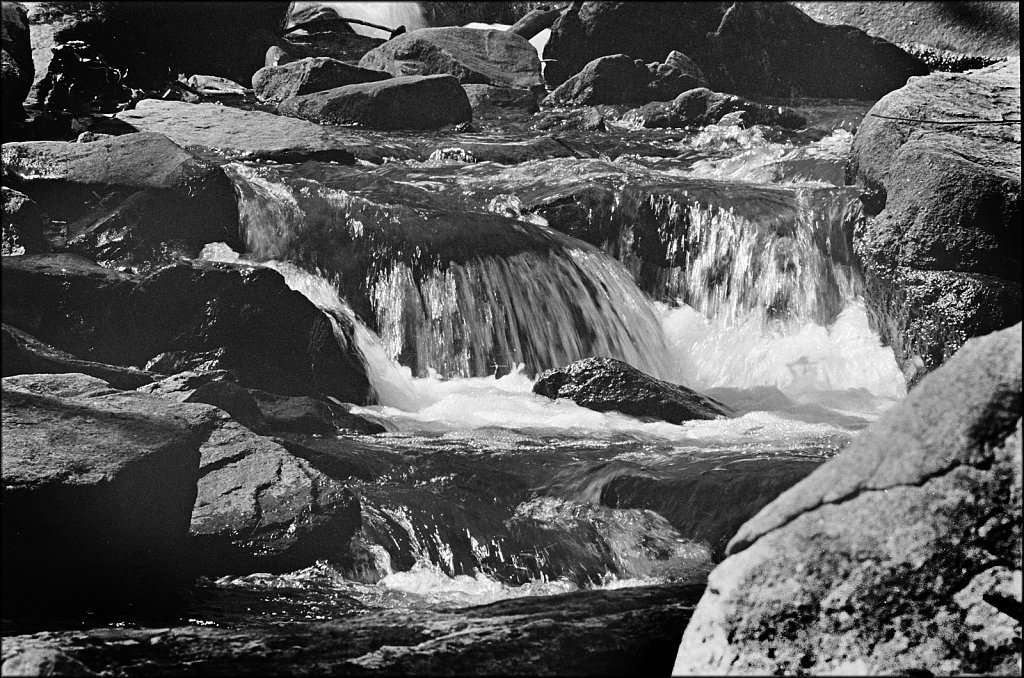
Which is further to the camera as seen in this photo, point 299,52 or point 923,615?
point 299,52

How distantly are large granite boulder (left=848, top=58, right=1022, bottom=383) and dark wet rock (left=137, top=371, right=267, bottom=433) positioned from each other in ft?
15.3

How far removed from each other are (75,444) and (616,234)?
6185 millimetres

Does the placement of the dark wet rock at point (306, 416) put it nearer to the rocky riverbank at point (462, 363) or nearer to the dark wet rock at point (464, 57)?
the rocky riverbank at point (462, 363)

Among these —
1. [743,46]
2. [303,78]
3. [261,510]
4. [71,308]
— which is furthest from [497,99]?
[261,510]

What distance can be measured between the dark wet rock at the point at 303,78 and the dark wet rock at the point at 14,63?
4.28 meters

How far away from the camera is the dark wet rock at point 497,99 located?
1580 cm

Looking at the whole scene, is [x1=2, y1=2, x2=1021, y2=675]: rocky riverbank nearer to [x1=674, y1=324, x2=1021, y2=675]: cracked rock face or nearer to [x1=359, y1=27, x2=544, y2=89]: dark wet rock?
[x1=674, y1=324, x2=1021, y2=675]: cracked rock face

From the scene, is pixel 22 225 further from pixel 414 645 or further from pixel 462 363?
pixel 414 645

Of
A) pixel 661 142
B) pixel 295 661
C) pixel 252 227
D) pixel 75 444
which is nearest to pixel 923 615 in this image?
pixel 295 661

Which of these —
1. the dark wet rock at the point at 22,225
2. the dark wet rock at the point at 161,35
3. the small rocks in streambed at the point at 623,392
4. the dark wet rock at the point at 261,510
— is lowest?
the dark wet rock at the point at 261,510

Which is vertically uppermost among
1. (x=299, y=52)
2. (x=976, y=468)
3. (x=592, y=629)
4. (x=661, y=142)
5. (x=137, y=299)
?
(x=299, y=52)

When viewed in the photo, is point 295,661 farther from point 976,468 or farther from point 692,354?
point 692,354

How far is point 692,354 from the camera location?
859cm

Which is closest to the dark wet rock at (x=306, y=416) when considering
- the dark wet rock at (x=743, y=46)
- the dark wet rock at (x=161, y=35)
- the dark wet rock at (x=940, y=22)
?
the dark wet rock at (x=161, y=35)
